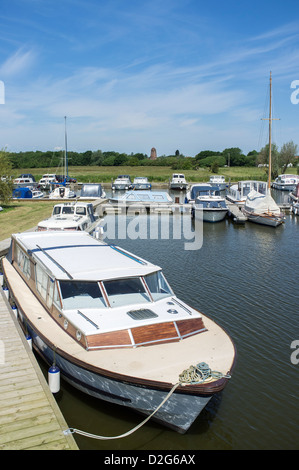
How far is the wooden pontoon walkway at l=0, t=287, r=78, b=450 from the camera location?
7.09 m

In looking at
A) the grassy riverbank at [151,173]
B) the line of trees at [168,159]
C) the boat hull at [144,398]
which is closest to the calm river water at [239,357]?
the boat hull at [144,398]

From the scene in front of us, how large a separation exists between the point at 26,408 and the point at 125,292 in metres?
3.86

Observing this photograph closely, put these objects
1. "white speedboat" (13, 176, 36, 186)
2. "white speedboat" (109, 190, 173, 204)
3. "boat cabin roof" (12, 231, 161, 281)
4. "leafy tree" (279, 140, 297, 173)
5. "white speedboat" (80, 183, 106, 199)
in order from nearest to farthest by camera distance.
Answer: "boat cabin roof" (12, 231, 161, 281)
"white speedboat" (109, 190, 173, 204)
"white speedboat" (80, 183, 106, 199)
"white speedboat" (13, 176, 36, 186)
"leafy tree" (279, 140, 297, 173)

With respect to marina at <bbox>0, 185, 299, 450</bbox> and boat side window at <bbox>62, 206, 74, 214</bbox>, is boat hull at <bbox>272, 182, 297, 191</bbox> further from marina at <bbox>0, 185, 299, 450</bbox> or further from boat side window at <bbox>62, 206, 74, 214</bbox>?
boat side window at <bbox>62, 206, 74, 214</bbox>

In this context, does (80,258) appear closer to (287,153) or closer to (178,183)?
(178,183)

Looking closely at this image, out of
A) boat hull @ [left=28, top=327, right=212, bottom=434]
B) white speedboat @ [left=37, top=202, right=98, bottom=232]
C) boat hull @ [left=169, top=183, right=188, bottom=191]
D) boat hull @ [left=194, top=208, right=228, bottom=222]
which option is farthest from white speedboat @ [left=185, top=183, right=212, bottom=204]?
boat hull @ [left=28, top=327, right=212, bottom=434]

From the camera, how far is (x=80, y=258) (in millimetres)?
12594

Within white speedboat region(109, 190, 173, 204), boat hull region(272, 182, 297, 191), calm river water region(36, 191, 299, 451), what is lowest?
calm river water region(36, 191, 299, 451)

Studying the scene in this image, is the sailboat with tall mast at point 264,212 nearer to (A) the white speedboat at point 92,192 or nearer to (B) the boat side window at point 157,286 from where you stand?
(A) the white speedboat at point 92,192

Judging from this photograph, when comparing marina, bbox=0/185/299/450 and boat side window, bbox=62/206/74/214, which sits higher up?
boat side window, bbox=62/206/74/214

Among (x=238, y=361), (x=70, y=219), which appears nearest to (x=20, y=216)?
(x=70, y=219)

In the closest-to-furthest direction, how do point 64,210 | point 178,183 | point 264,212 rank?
point 64,210 → point 264,212 → point 178,183

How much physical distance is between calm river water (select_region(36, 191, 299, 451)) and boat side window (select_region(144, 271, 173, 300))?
283 centimetres
